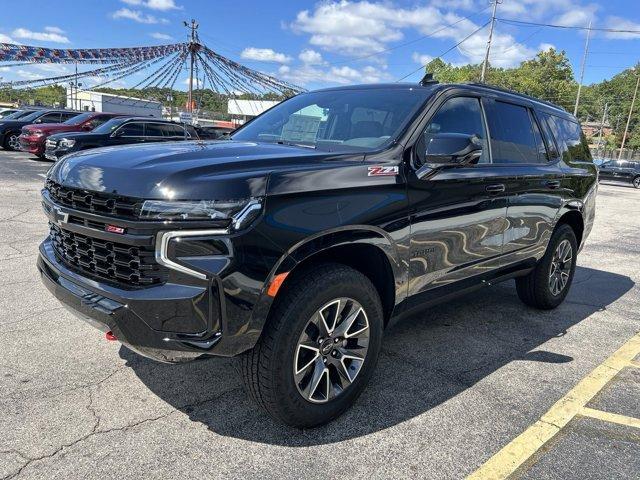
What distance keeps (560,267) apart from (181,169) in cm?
416

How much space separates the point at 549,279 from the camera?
4.97 m

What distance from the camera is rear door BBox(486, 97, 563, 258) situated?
13.4 feet

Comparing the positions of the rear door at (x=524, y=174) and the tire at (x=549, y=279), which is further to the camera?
the tire at (x=549, y=279)

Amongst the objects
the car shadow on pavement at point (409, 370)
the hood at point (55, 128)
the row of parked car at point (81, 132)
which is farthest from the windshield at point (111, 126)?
the car shadow on pavement at point (409, 370)

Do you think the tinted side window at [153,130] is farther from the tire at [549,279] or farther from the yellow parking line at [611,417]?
the yellow parking line at [611,417]

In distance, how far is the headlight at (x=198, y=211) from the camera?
2.28 metres

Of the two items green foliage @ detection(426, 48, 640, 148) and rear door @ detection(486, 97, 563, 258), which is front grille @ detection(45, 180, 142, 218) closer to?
rear door @ detection(486, 97, 563, 258)

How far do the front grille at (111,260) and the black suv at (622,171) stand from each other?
3255 cm

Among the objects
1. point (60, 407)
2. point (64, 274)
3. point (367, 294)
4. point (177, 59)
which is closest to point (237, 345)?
point (367, 294)

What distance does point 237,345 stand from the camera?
7.81ft

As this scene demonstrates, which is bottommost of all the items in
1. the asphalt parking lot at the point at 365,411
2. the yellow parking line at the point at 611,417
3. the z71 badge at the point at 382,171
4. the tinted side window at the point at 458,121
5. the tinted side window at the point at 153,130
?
the asphalt parking lot at the point at 365,411

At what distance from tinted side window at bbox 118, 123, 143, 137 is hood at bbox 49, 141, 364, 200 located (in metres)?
12.1

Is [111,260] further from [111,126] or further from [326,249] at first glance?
[111,126]

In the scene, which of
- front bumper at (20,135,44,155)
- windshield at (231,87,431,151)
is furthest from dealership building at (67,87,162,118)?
windshield at (231,87,431,151)
